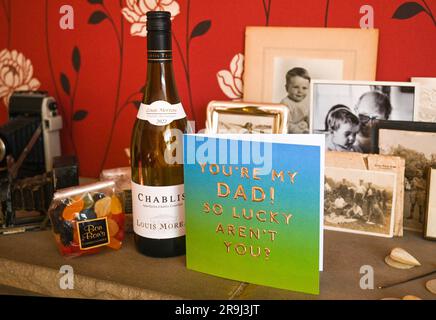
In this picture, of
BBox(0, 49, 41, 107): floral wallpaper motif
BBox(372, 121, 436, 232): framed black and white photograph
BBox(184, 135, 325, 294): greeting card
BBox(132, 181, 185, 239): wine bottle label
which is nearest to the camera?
BBox(184, 135, 325, 294): greeting card

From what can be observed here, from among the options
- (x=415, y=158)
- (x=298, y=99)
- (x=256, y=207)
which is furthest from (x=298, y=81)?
(x=256, y=207)

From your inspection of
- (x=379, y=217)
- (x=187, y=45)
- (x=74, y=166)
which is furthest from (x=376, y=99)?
(x=74, y=166)

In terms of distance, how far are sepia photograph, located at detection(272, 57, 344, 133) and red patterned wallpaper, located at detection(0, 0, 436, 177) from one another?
9 centimetres

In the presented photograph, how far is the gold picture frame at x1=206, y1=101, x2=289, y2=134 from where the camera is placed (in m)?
1.02

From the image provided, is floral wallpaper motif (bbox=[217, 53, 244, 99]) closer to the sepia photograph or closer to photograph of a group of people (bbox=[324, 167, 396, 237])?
the sepia photograph

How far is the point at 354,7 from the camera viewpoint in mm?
1027

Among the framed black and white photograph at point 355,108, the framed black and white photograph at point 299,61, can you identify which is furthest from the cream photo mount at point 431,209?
the framed black and white photograph at point 299,61

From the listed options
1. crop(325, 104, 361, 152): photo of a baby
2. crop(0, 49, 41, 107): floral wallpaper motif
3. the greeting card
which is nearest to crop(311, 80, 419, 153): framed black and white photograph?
crop(325, 104, 361, 152): photo of a baby

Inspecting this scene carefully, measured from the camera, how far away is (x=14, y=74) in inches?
57.8

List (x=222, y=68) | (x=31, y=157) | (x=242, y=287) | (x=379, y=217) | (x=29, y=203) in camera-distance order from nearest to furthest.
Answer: (x=242, y=287) → (x=379, y=217) → (x=29, y=203) → (x=222, y=68) → (x=31, y=157)

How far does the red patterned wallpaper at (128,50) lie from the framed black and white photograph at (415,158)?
0.12 meters
